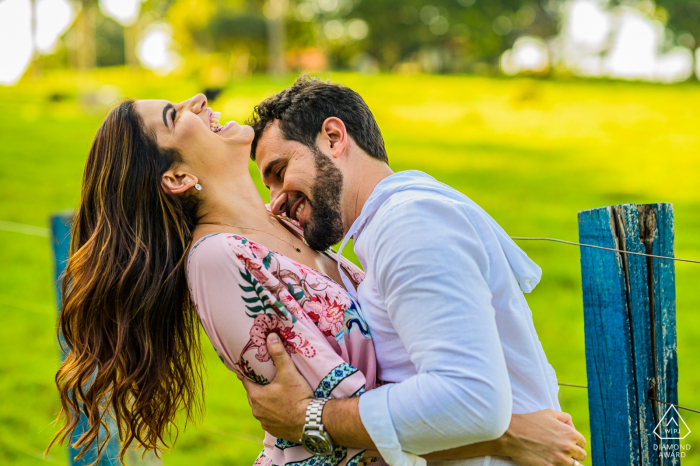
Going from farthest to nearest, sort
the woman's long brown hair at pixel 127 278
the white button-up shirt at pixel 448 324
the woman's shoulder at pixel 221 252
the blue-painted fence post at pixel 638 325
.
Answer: the woman's long brown hair at pixel 127 278 → the blue-painted fence post at pixel 638 325 → the woman's shoulder at pixel 221 252 → the white button-up shirt at pixel 448 324

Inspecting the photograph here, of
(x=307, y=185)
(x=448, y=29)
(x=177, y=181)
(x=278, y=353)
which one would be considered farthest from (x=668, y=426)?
(x=448, y=29)

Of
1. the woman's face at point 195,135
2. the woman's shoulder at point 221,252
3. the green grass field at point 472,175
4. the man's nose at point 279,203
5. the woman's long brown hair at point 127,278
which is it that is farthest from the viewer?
the green grass field at point 472,175

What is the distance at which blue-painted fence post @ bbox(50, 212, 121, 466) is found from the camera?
2.88 m

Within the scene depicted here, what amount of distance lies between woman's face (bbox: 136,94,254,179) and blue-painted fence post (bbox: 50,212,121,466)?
1067 mm

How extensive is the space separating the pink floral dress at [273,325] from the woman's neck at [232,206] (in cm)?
30

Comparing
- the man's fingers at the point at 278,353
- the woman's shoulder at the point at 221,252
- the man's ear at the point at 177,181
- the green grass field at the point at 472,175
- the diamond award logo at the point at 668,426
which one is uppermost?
the man's ear at the point at 177,181

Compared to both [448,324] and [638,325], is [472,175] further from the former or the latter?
[448,324]

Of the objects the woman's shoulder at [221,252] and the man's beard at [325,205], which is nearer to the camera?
the woman's shoulder at [221,252]

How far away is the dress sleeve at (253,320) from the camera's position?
5.95 ft

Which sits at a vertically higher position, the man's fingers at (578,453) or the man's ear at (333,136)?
the man's ear at (333,136)

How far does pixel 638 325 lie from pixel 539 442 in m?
0.52

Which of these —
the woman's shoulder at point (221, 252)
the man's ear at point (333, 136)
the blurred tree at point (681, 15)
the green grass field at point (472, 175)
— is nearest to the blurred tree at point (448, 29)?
the blurred tree at point (681, 15)

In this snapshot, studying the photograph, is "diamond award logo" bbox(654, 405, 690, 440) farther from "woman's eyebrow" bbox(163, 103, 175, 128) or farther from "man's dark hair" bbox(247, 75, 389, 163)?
"woman's eyebrow" bbox(163, 103, 175, 128)

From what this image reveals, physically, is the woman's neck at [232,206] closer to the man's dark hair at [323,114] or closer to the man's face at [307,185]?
the man's face at [307,185]
